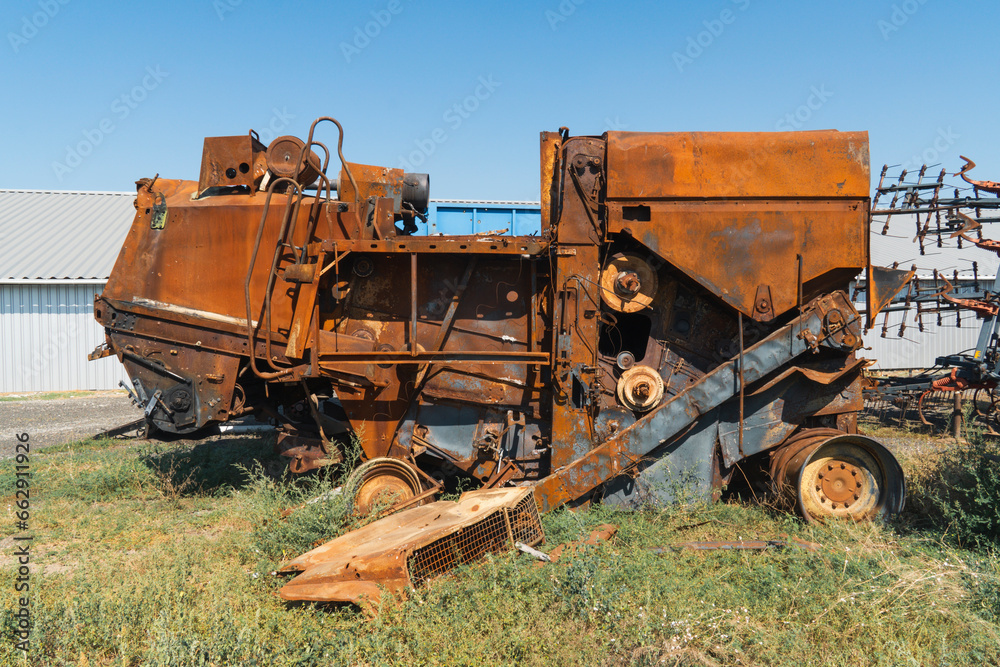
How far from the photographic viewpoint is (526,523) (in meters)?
4.76

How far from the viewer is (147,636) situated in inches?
144

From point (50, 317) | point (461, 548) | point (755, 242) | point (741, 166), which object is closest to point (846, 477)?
point (755, 242)

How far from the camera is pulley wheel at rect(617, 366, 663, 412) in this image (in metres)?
5.58

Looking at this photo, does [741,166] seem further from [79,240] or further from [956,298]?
[79,240]

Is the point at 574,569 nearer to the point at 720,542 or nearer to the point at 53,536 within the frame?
the point at 720,542

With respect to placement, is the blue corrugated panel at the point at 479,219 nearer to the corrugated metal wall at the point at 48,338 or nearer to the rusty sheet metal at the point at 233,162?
the corrugated metal wall at the point at 48,338

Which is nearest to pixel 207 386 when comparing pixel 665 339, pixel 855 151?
pixel 665 339

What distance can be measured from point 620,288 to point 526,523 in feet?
7.19

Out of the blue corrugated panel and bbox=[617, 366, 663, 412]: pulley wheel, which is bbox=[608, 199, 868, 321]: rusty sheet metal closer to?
bbox=[617, 366, 663, 412]: pulley wheel

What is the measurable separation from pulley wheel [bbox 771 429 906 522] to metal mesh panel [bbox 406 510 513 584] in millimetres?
2636

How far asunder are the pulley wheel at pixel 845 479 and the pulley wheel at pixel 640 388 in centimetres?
126

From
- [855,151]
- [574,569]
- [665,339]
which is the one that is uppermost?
[855,151]

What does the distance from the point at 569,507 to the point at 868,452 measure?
269 cm

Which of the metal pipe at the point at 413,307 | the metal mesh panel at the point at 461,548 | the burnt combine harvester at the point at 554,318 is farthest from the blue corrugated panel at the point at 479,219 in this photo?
the metal mesh panel at the point at 461,548
